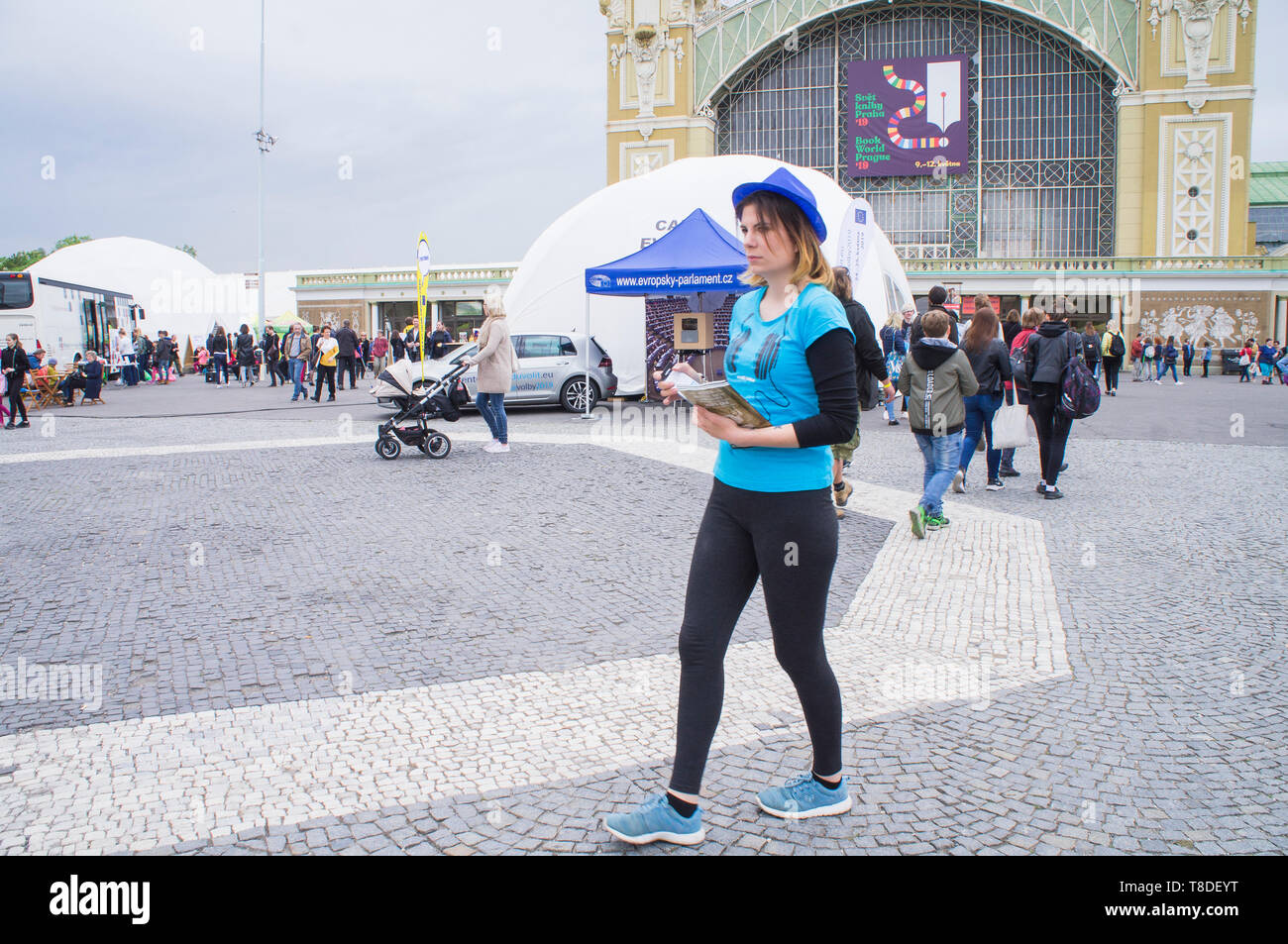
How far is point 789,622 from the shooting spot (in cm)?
289

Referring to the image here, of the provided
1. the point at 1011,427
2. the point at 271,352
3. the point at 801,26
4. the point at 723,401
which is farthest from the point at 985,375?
the point at 801,26

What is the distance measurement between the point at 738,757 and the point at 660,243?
14212mm

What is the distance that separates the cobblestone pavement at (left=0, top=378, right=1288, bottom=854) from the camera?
10.3 ft

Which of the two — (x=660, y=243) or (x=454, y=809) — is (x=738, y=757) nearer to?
(x=454, y=809)

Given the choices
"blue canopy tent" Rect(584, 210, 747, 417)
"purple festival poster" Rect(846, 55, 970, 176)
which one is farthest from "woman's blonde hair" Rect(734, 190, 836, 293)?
"purple festival poster" Rect(846, 55, 970, 176)

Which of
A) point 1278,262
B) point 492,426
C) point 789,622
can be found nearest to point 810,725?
point 789,622

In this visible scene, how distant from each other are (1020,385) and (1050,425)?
2.11 ft

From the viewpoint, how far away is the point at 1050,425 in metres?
9.20

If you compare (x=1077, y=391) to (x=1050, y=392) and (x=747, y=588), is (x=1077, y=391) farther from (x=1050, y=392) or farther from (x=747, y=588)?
(x=747, y=588)

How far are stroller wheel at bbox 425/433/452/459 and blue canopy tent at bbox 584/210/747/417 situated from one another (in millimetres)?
5271

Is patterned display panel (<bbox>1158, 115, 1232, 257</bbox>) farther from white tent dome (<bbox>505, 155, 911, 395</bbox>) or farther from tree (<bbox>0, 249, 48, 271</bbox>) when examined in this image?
→ tree (<bbox>0, 249, 48, 271</bbox>)

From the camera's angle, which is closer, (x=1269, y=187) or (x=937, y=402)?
(x=937, y=402)

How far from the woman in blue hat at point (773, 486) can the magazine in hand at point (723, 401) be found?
37 mm
